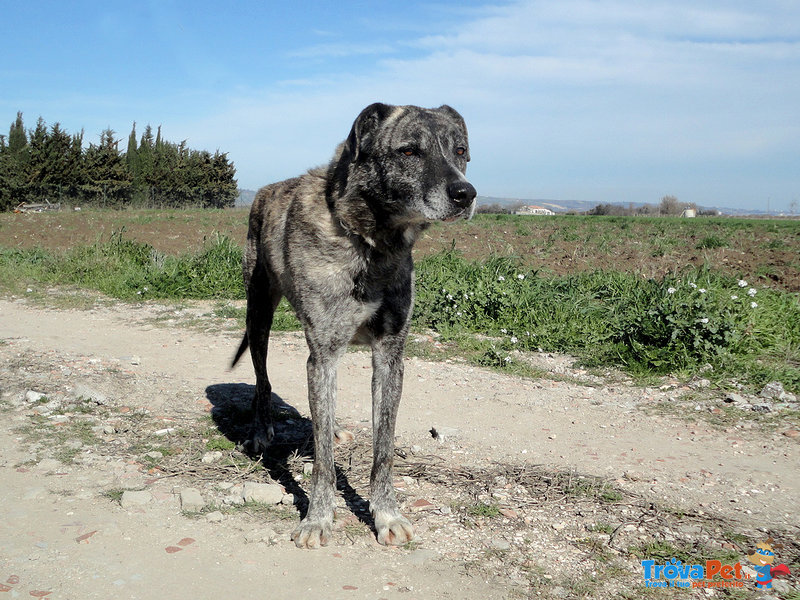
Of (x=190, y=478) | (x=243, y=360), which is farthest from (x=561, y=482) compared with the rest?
(x=243, y=360)

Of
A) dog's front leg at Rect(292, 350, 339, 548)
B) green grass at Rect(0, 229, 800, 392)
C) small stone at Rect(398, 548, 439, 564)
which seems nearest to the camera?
small stone at Rect(398, 548, 439, 564)

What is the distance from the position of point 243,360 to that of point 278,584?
451cm

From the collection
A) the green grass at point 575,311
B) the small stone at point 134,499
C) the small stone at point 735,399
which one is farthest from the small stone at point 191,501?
the small stone at point 735,399

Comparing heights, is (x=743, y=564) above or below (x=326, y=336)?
below

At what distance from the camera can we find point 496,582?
2.99 m

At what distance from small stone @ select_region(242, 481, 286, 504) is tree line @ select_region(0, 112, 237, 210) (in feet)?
141

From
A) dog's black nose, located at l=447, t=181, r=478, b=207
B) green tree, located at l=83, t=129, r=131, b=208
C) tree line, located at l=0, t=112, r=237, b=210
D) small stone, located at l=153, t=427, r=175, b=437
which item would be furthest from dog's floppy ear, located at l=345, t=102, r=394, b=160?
green tree, located at l=83, t=129, r=131, b=208

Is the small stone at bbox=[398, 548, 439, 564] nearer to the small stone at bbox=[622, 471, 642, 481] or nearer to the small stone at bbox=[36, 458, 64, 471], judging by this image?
the small stone at bbox=[622, 471, 642, 481]

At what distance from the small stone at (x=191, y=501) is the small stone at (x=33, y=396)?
2.34m

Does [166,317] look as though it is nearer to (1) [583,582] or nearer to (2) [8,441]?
(2) [8,441]

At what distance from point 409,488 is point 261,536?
3.34 feet

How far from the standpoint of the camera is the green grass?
268 inches

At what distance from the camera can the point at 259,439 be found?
475cm

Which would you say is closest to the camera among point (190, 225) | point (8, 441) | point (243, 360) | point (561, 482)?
point (561, 482)
